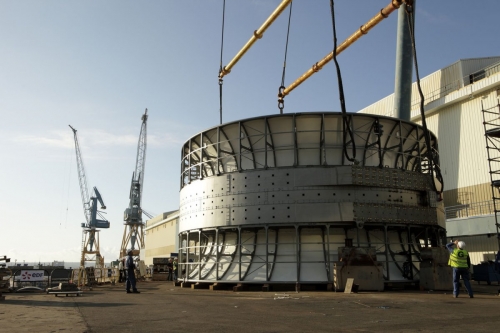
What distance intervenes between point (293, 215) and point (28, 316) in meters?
11.7

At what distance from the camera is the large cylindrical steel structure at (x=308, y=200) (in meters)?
19.0

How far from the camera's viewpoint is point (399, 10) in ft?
114

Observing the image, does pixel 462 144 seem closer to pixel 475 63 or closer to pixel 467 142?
pixel 467 142

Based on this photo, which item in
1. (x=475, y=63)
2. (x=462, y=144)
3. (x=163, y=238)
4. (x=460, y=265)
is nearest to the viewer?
(x=460, y=265)

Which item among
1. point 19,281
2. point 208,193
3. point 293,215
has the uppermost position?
point 208,193

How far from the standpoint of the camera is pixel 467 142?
35.5 m

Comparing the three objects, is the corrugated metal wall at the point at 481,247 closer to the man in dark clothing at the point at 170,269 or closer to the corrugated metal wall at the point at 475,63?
the corrugated metal wall at the point at 475,63

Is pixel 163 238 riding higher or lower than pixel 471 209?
lower

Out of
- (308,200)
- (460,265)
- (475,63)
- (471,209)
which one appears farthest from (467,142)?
(460,265)

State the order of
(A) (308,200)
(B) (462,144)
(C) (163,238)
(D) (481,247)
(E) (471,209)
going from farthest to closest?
1. (C) (163,238)
2. (B) (462,144)
3. (E) (471,209)
4. (D) (481,247)
5. (A) (308,200)

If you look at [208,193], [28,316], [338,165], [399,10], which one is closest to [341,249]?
[338,165]

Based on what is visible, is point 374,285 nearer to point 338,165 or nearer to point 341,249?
point 341,249

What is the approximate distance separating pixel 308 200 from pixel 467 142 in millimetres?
23025

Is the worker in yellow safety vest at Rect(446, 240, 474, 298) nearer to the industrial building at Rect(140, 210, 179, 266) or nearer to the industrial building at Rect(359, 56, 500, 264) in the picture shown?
the industrial building at Rect(359, 56, 500, 264)
